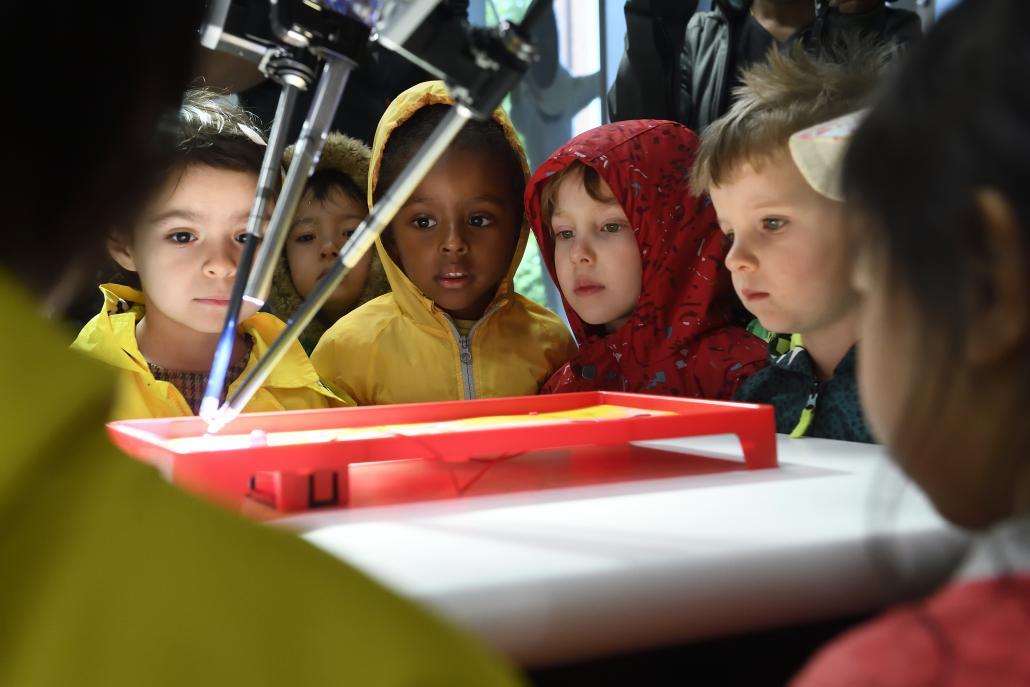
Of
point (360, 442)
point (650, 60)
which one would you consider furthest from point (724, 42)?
point (360, 442)

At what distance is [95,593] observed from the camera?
161 mm

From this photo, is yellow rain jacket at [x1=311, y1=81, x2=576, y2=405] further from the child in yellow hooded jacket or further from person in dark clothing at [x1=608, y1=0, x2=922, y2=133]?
person in dark clothing at [x1=608, y1=0, x2=922, y2=133]

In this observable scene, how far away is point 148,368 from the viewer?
1.25 metres

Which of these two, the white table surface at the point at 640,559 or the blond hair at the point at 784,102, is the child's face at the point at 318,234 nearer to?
the blond hair at the point at 784,102

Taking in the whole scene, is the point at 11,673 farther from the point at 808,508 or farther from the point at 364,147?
the point at 364,147

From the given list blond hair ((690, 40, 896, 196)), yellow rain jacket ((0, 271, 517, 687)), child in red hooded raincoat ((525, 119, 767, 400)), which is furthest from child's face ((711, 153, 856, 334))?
yellow rain jacket ((0, 271, 517, 687))

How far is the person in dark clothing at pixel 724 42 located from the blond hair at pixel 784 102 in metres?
0.20

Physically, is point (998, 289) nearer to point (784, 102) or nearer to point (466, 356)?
point (784, 102)

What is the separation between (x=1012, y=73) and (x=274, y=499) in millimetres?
549

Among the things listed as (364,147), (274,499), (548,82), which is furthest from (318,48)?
(548,82)

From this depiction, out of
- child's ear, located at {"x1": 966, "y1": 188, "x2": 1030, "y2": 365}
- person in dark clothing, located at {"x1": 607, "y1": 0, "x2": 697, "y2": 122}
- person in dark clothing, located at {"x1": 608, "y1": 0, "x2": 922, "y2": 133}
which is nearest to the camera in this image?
child's ear, located at {"x1": 966, "y1": 188, "x2": 1030, "y2": 365}

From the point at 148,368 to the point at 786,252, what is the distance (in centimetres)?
81

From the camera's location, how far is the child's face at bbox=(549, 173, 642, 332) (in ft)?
4.82

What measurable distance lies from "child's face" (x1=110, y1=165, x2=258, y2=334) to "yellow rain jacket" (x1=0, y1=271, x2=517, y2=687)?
1.10 metres
